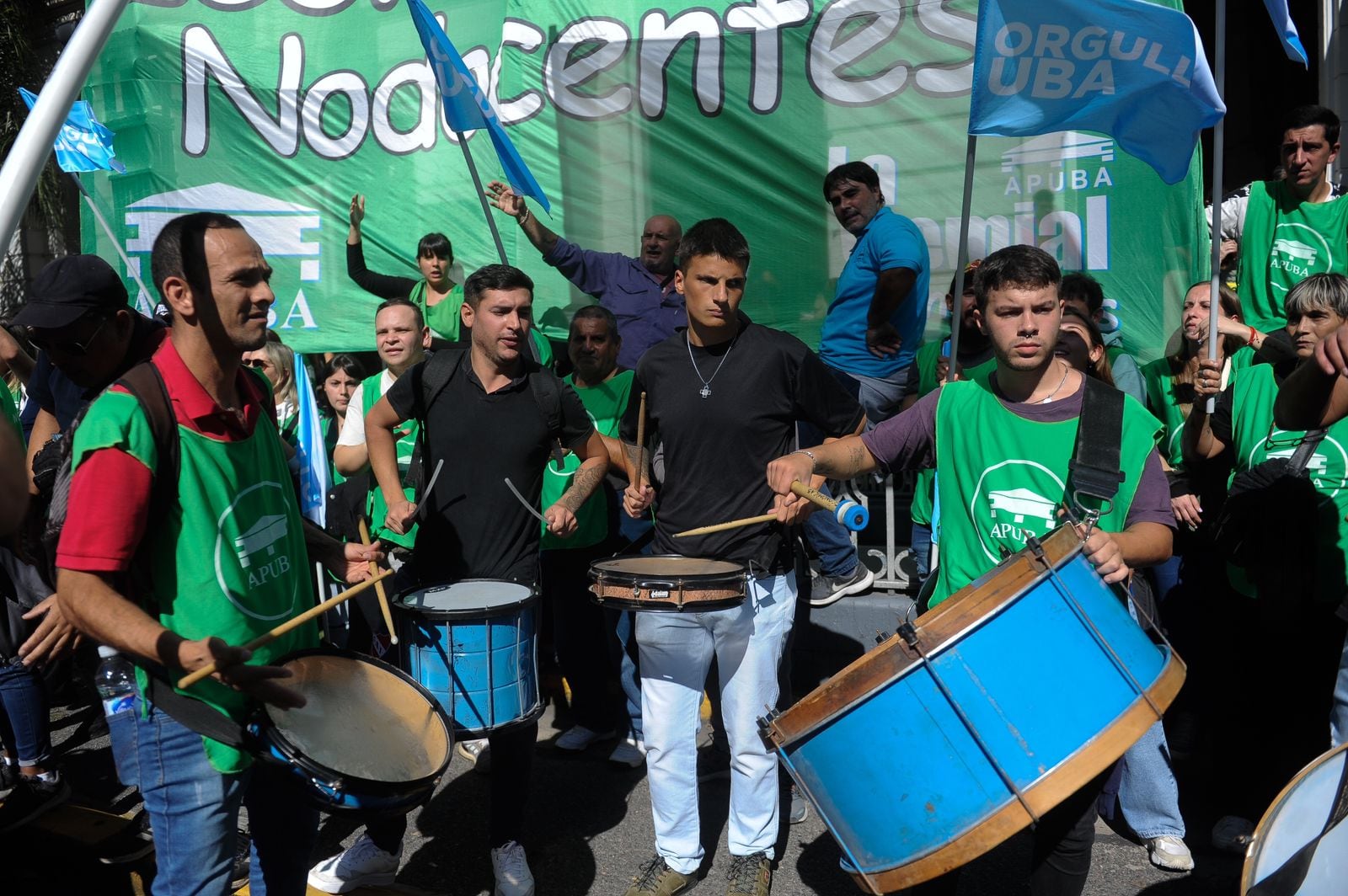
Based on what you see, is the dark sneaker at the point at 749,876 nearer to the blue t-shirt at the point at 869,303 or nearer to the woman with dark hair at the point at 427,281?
the blue t-shirt at the point at 869,303

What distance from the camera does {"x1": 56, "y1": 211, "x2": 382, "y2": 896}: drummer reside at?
2646 mm

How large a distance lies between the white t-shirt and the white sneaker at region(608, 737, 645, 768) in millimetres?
1900

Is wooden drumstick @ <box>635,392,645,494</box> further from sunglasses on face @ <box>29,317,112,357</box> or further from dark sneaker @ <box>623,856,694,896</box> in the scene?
sunglasses on face @ <box>29,317,112,357</box>

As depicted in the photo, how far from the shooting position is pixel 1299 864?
2137 millimetres

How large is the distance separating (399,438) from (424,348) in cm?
76

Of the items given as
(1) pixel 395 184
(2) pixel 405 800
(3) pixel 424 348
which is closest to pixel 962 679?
(2) pixel 405 800

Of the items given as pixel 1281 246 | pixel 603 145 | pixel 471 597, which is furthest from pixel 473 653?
pixel 603 145

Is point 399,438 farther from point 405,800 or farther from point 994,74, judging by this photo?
point 994,74

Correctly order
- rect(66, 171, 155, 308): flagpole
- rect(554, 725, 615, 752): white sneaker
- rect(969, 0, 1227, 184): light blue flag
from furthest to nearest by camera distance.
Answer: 1. rect(66, 171, 155, 308): flagpole
2. rect(554, 725, 615, 752): white sneaker
3. rect(969, 0, 1227, 184): light blue flag

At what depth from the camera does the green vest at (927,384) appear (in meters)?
4.79

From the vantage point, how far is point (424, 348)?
603 cm

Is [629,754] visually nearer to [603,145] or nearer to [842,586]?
[842,586]

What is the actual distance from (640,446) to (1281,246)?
3.83 metres

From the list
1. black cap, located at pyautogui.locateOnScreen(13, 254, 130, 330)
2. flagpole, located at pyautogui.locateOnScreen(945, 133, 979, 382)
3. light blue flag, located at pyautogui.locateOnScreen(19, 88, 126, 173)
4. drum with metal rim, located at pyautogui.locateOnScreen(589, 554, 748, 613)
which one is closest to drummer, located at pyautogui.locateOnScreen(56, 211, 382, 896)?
black cap, located at pyautogui.locateOnScreen(13, 254, 130, 330)
